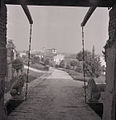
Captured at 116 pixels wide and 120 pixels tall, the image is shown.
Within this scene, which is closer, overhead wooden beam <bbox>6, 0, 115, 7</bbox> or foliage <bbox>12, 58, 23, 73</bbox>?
overhead wooden beam <bbox>6, 0, 115, 7</bbox>

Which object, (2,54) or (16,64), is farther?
(16,64)

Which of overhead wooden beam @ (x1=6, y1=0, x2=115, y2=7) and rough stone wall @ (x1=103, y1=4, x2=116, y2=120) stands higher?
overhead wooden beam @ (x1=6, y1=0, x2=115, y2=7)

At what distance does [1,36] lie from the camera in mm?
4543

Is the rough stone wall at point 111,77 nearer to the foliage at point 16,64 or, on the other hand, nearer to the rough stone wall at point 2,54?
the rough stone wall at point 2,54

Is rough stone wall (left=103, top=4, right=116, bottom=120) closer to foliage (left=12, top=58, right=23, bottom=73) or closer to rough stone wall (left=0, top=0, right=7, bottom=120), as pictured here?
rough stone wall (left=0, top=0, right=7, bottom=120)

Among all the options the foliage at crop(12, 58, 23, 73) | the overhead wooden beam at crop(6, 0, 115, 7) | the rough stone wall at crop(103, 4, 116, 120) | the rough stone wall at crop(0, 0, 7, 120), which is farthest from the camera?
the foliage at crop(12, 58, 23, 73)

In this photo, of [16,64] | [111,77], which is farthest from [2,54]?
[16,64]

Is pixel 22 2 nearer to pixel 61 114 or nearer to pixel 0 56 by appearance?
pixel 0 56

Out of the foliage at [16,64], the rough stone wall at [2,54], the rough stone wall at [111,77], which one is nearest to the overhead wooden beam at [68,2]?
the rough stone wall at [111,77]

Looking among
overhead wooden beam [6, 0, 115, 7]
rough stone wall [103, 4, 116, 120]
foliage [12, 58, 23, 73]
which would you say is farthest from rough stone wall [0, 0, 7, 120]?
foliage [12, 58, 23, 73]

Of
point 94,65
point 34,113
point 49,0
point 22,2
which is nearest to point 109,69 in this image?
point 49,0

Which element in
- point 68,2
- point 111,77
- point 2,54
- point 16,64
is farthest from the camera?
point 16,64

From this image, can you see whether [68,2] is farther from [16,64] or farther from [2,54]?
[16,64]

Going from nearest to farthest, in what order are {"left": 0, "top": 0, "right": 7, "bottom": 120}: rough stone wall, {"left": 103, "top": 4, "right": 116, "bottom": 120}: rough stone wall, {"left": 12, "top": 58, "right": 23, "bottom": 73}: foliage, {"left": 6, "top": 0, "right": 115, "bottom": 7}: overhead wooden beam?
1. {"left": 103, "top": 4, "right": 116, "bottom": 120}: rough stone wall
2. {"left": 0, "top": 0, "right": 7, "bottom": 120}: rough stone wall
3. {"left": 6, "top": 0, "right": 115, "bottom": 7}: overhead wooden beam
4. {"left": 12, "top": 58, "right": 23, "bottom": 73}: foliage
